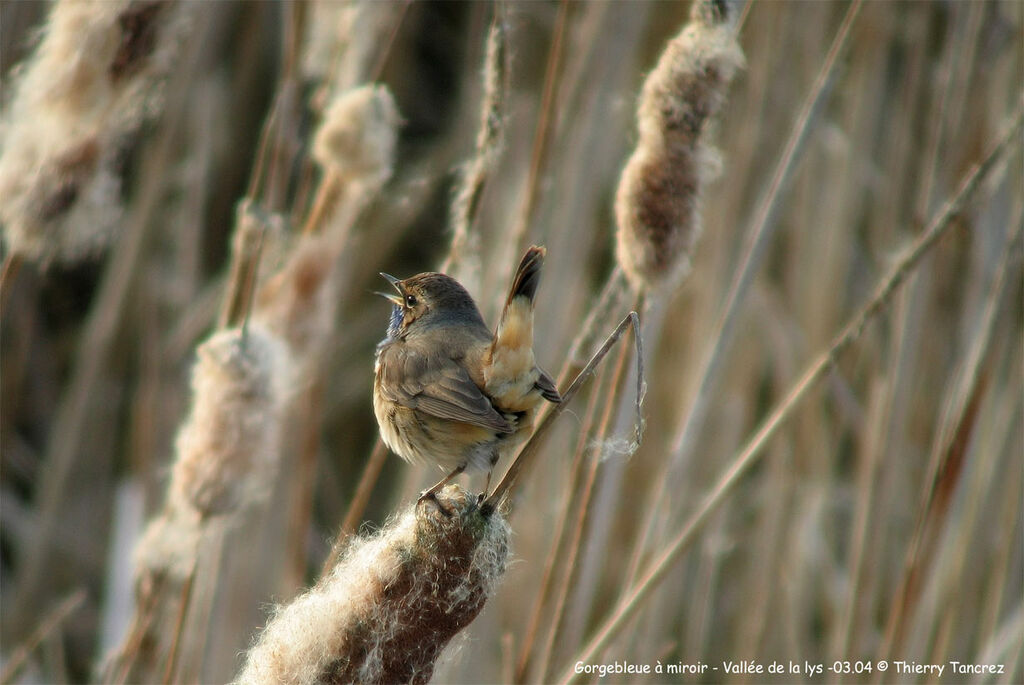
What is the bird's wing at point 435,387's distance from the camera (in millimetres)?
1650

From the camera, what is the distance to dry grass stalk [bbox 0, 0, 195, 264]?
4.90 feet

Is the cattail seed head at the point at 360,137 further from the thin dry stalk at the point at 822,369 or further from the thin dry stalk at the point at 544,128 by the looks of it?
the thin dry stalk at the point at 822,369

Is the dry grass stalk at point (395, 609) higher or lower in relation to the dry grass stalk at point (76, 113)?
lower

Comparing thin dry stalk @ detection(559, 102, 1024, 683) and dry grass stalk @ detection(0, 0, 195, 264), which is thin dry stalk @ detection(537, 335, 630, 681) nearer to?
thin dry stalk @ detection(559, 102, 1024, 683)

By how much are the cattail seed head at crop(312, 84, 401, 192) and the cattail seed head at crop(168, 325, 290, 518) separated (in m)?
0.38

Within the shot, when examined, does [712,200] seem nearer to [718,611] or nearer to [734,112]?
[734,112]

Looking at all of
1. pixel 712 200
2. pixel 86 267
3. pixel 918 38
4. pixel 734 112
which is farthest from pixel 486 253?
pixel 86 267

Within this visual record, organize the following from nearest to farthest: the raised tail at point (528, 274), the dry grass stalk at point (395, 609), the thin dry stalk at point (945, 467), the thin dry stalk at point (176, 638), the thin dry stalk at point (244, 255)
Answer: the dry grass stalk at point (395, 609)
the raised tail at point (528, 274)
the thin dry stalk at point (176, 638)
the thin dry stalk at point (244, 255)
the thin dry stalk at point (945, 467)

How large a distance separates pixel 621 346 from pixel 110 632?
210 centimetres

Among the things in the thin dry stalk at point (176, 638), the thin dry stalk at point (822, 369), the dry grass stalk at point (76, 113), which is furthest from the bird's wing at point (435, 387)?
the dry grass stalk at point (76, 113)

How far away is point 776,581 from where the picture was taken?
2.54 m

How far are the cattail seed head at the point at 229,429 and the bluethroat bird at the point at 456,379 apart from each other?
9.9 inches

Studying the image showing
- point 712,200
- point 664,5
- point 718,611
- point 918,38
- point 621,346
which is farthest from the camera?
point 718,611

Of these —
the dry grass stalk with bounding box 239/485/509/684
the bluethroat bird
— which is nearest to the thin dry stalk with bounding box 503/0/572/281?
the bluethroat bird
